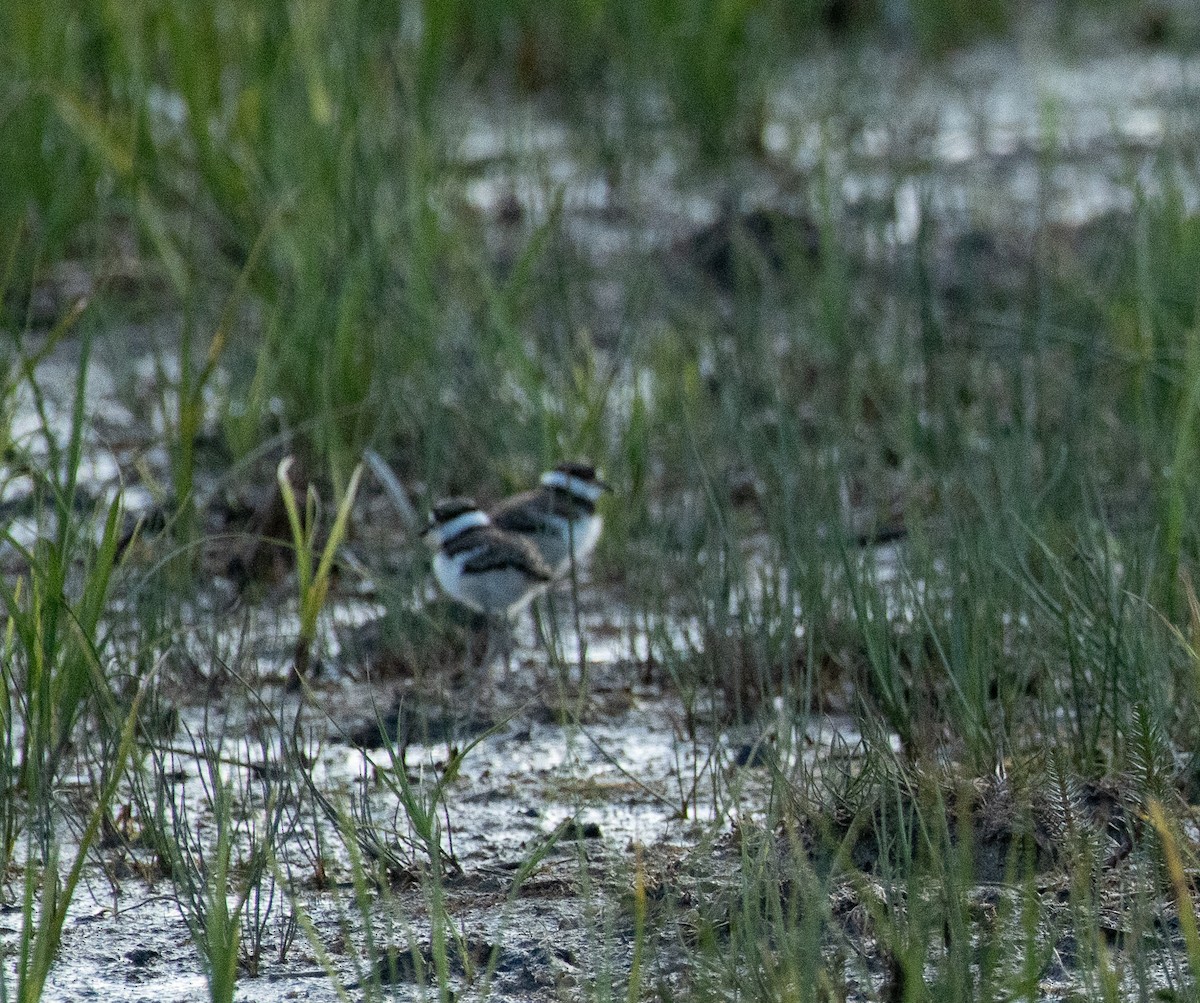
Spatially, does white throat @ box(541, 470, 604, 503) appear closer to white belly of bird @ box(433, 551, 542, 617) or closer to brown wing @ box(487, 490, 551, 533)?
brown wing @ box(487, 490, 551, 533)

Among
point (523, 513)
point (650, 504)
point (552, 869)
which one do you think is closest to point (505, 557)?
point (523, 513)

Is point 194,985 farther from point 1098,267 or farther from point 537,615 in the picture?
point 1098,267

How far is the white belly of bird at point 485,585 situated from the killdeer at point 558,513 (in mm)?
195

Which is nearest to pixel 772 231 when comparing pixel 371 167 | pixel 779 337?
pixel 779 337

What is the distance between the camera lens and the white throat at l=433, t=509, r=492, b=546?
171 inches

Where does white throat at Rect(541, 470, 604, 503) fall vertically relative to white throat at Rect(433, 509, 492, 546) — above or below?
above

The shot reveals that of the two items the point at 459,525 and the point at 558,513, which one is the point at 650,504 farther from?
the point at 459,525

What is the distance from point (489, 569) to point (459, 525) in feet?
0.92

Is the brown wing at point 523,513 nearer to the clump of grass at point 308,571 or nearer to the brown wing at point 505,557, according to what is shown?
the brown wing at point 505,557

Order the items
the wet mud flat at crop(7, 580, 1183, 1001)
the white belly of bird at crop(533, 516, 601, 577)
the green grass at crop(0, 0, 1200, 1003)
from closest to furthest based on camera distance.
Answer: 1. the wet mud flat at crop(7, 580, 1183, 1001)
2. the green grass at crop(0, 0, 1200, 1003)
3. the white belly of bird at crop(533, 516, 601, 577)

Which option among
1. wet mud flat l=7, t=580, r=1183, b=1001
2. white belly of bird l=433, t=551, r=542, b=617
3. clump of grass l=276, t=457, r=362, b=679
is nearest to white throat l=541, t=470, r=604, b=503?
white belly of bird l=433, t=551, r=542, b=617

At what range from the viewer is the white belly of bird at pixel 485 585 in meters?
4.16

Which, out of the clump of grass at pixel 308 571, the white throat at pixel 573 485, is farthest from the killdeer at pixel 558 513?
the clump of grass at pixel 308 571

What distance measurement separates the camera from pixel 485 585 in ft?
13.7
